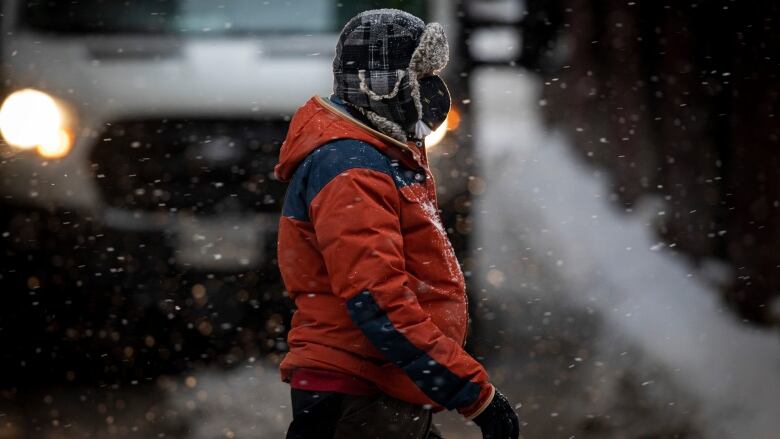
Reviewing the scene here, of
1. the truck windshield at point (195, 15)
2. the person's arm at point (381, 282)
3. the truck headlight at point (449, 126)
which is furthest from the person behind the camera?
the truck headlight at point (449, 126)

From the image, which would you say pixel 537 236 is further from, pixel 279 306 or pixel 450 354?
pixel 450 354

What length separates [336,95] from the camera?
8.10 ft

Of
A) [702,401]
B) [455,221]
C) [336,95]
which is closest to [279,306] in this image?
[455,221]

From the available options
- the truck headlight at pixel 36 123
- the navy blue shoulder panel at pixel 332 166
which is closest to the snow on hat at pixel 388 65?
the navy blue shoulder panel at pixel 332 166

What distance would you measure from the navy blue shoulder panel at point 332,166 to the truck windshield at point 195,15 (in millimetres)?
4237

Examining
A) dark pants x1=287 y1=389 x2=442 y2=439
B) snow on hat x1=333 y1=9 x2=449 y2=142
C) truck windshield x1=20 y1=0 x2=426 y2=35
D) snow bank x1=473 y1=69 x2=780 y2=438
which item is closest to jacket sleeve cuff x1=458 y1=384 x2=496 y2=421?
dark pants x1=287 y1=389 x2=442 y2=439

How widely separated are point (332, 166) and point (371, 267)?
246 mm

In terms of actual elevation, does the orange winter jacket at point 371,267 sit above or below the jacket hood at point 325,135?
below

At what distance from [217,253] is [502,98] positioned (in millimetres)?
2251

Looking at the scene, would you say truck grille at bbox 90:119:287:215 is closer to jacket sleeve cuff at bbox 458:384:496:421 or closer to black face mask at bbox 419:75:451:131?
black face mask at bbox 419:75:451:131

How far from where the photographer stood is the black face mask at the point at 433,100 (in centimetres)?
244

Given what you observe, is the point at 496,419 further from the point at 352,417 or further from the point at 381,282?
the point at 381,282

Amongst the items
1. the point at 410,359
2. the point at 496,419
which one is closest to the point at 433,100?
the point at 410,359

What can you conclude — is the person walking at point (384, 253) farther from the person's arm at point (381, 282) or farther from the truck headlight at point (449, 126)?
the truck headlight at point (449, 126)
